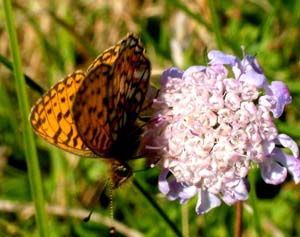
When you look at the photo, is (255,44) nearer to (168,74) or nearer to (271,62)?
(271,62)

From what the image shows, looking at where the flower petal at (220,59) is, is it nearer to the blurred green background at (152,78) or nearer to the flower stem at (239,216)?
the flower stem at (239,216)

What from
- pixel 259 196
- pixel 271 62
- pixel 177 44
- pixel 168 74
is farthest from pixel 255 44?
pixel 168 74

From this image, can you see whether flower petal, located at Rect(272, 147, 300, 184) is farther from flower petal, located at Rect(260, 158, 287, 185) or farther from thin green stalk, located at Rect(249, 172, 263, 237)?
thin green stalk, located at Rect(249, 172, 263, 237)

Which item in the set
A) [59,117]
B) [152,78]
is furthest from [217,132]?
[152,78]

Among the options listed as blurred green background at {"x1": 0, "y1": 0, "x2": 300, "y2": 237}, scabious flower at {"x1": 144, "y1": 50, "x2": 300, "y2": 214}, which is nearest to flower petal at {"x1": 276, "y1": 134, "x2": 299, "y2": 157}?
scabious flower at {"x1": 144, "y1": 50, "x2": 300, "y2": 214}

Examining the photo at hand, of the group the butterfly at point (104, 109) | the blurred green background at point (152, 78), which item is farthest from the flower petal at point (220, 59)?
the blurred green background at point (152, 78)
